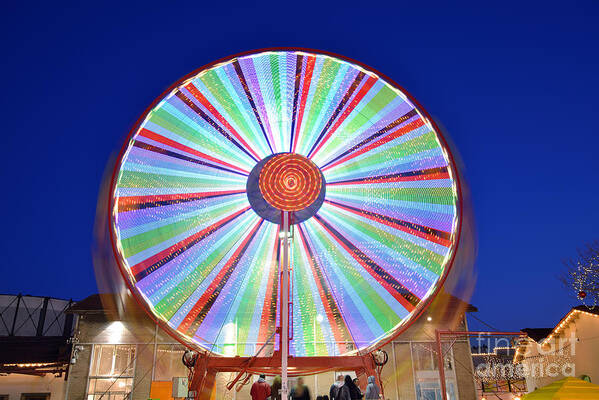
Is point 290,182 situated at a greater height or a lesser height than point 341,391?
greater

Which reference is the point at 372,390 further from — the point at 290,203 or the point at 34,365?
the point at 34,365

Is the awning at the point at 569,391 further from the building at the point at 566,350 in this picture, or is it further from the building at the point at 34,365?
the building at the point at 34,365

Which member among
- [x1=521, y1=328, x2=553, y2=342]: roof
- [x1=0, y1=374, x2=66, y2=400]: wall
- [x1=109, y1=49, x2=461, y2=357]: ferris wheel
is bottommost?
[x1=0, y1=374, x2=66, y2=400]: wall

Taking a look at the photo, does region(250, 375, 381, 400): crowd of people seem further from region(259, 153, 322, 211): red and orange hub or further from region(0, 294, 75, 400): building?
region(0, 294, 75, 400): building

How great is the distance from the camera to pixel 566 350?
630 inches

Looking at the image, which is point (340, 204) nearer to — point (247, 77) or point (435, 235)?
point (435, 235)

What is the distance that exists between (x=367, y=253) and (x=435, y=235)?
52.9 inches

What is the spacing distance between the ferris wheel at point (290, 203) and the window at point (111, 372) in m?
11.7

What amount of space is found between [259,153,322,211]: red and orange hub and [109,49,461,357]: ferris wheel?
0.08ft

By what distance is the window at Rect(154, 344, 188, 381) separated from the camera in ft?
59.1

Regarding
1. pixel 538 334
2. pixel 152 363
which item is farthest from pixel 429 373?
pixel 152 363

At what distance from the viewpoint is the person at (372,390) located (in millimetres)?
7707

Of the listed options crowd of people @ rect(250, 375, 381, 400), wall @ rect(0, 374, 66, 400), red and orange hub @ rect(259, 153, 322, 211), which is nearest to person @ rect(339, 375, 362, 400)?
crowd of people @ rect(250, 375, 381, 400)

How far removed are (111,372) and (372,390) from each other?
1382 centimetres
